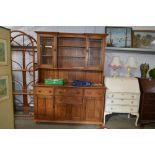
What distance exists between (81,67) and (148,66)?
760 millimetres

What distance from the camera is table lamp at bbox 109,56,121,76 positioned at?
1710 millimetres

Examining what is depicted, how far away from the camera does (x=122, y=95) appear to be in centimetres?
183

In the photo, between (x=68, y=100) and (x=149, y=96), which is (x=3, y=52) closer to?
(x=68, y=100)

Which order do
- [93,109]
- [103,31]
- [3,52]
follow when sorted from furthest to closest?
[93,109] < [103,31] < [3,52]

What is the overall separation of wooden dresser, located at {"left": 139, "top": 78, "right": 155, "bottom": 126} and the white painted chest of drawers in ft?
0.19

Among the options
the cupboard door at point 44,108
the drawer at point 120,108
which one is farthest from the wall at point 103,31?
Answer: the cupboard door at point 44,108

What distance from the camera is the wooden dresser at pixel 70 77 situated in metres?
1.83

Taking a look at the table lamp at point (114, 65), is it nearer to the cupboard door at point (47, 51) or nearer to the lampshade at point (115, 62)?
the lampshade at point (115, 62)

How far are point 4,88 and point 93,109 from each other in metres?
1.09

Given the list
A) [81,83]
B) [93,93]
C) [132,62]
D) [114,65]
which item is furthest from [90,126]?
[132,62]
